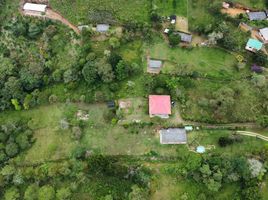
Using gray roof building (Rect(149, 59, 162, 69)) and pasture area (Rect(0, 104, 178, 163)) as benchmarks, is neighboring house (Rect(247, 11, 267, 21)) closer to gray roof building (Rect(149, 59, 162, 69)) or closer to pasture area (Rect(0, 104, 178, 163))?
gray roof building (Rect(149, 59, 162, 69))

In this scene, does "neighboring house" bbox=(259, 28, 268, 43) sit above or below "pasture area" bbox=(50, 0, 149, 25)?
below

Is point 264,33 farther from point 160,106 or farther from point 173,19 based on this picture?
point 160,106

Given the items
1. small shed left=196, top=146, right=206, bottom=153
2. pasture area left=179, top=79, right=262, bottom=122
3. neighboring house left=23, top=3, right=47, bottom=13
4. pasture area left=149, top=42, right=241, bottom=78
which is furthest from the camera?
neighboring house left=23, top=3, right=47, bottom=13

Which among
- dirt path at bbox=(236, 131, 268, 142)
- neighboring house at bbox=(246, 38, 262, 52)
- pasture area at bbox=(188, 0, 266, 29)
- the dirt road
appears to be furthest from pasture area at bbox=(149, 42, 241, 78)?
the dirt road

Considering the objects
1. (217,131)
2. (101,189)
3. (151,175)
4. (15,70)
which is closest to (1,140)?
(15,70)

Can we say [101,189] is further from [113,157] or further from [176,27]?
[176,27]

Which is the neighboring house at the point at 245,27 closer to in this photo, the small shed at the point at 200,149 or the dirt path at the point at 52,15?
the small shed at the point at 200,149
